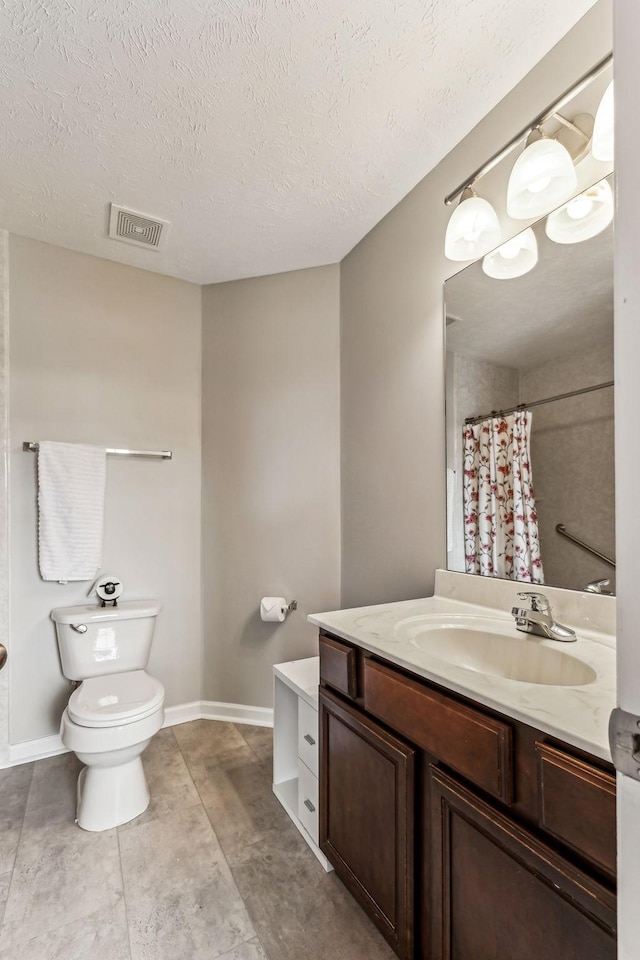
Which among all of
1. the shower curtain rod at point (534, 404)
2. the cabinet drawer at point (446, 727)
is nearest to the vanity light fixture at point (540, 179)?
the shower curtain rod at point (534, 404)

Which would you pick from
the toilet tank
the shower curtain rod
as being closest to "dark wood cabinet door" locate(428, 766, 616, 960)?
the shower curtain rod

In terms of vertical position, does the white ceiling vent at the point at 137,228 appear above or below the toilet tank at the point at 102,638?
above

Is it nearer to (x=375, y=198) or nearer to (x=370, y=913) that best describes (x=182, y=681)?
(x=370, y=913)

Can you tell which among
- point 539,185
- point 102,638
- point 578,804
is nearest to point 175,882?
point 102,638

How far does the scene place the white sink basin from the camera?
1.07 meters

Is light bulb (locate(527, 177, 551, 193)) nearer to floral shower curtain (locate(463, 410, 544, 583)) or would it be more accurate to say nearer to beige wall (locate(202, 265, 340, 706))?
floral shower curtain (locate(463, 410, 544, 583))

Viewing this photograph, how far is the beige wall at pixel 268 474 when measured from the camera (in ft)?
7.71

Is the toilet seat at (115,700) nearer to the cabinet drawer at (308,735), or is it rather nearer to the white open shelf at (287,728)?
the white open shelf at (287,728)

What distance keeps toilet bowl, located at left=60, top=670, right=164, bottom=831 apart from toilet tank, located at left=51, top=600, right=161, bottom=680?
252 millimetres

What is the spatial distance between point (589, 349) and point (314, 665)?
1.48 meters

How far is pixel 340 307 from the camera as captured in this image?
2359mm

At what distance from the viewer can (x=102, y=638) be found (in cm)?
206

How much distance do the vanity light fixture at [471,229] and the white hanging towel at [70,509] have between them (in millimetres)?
1771

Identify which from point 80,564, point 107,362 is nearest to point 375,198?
point 107,362
